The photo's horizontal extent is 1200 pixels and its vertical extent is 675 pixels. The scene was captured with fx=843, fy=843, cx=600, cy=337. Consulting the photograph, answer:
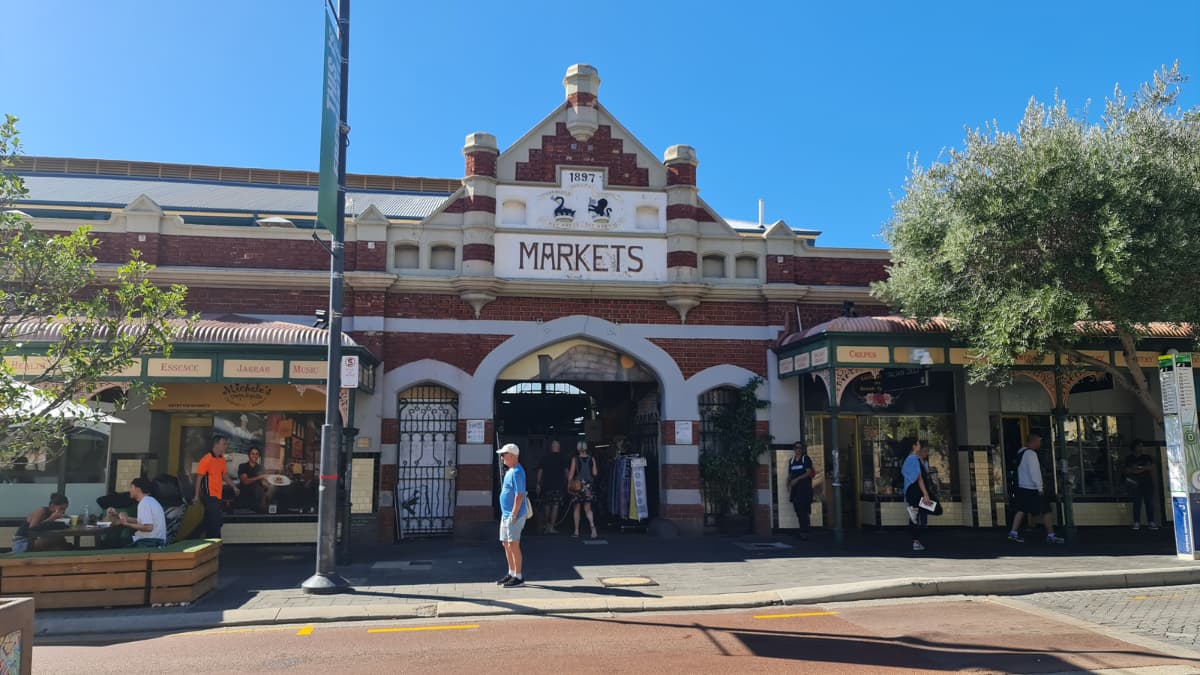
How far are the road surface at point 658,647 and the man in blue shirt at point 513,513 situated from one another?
5.09 ft

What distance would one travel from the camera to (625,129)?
1631 cm

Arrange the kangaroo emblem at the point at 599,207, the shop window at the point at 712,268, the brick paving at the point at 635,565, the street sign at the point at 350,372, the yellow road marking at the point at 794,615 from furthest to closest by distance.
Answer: the shop window at the point at 712,268 < the kangaroo emblem at the point at 599,207 < the street sign at the point at 350,372 < the brick paving at the point at 635,565 < the yellow road marking at the point at 794,615

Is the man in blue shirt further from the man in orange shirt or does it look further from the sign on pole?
Answer: the sign on pole

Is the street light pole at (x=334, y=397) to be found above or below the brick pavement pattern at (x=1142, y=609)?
above

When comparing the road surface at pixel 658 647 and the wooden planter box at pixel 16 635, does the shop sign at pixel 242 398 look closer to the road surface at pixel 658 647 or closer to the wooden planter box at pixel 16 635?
the road surface at pixel 658 647

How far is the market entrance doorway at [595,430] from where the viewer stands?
15844mm

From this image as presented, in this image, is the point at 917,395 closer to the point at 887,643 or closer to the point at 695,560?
the point at 695,560

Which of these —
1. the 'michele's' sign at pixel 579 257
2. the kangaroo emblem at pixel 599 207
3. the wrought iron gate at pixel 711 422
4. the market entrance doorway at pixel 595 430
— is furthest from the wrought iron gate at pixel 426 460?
the wrought iron gate at pixel 711 422

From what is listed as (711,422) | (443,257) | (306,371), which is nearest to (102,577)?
(306,371)

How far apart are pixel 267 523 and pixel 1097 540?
14701 millimetres

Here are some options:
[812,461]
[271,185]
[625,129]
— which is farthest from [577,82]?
[271,185]

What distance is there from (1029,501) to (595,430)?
9.48 metres

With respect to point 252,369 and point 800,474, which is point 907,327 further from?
point 252,369

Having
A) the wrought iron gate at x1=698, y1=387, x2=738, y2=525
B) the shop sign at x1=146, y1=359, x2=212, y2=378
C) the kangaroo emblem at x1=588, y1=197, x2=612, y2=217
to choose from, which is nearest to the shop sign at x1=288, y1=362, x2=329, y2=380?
the shop sign at x1=146, y1=359, x2=212, y2=378
